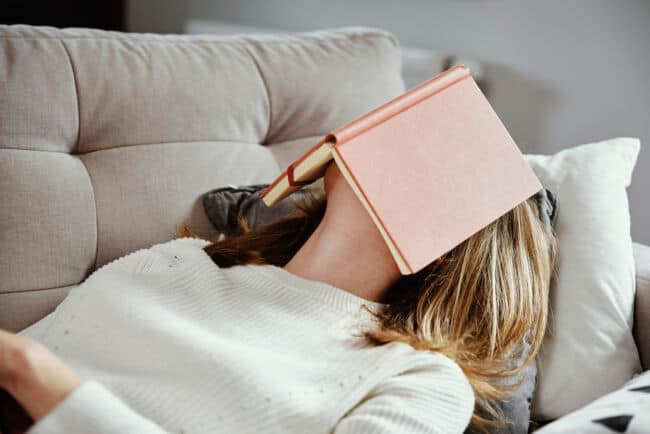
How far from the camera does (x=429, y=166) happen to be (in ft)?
2.98

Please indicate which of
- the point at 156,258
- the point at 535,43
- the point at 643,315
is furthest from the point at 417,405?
the point at 535,43

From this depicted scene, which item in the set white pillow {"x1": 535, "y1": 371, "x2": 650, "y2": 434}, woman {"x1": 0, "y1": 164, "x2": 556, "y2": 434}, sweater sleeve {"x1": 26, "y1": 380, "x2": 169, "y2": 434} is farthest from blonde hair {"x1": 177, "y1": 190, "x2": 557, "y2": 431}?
sweater sleeve {"x1": 26, "y1": 380, "x2": 169, "y2": 434}

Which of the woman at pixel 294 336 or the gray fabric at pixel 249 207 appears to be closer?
the woman at pixel 294 336

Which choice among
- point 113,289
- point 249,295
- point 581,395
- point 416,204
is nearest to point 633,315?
point 581,395

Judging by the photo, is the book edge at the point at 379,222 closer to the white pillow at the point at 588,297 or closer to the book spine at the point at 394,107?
the book spine at the point at 394,107

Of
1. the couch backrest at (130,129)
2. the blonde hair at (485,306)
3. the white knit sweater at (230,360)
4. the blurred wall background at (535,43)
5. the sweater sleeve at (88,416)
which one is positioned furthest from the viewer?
the blurred wall background at (535,43)

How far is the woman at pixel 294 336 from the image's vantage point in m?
0.80

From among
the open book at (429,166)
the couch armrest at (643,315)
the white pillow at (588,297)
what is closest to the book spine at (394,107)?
the open book at (429,166)

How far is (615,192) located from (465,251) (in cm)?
37

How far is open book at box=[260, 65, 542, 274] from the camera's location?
872mm

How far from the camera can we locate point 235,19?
2193mm

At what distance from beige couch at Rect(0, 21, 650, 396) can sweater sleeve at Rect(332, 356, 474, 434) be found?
0.44m

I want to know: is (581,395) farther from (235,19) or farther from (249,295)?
(235,19)

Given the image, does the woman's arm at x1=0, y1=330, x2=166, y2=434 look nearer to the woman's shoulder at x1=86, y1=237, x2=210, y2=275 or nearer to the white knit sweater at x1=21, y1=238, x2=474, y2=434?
the white knit sweater at x1=21, y1=238, x2=474, y2=434
